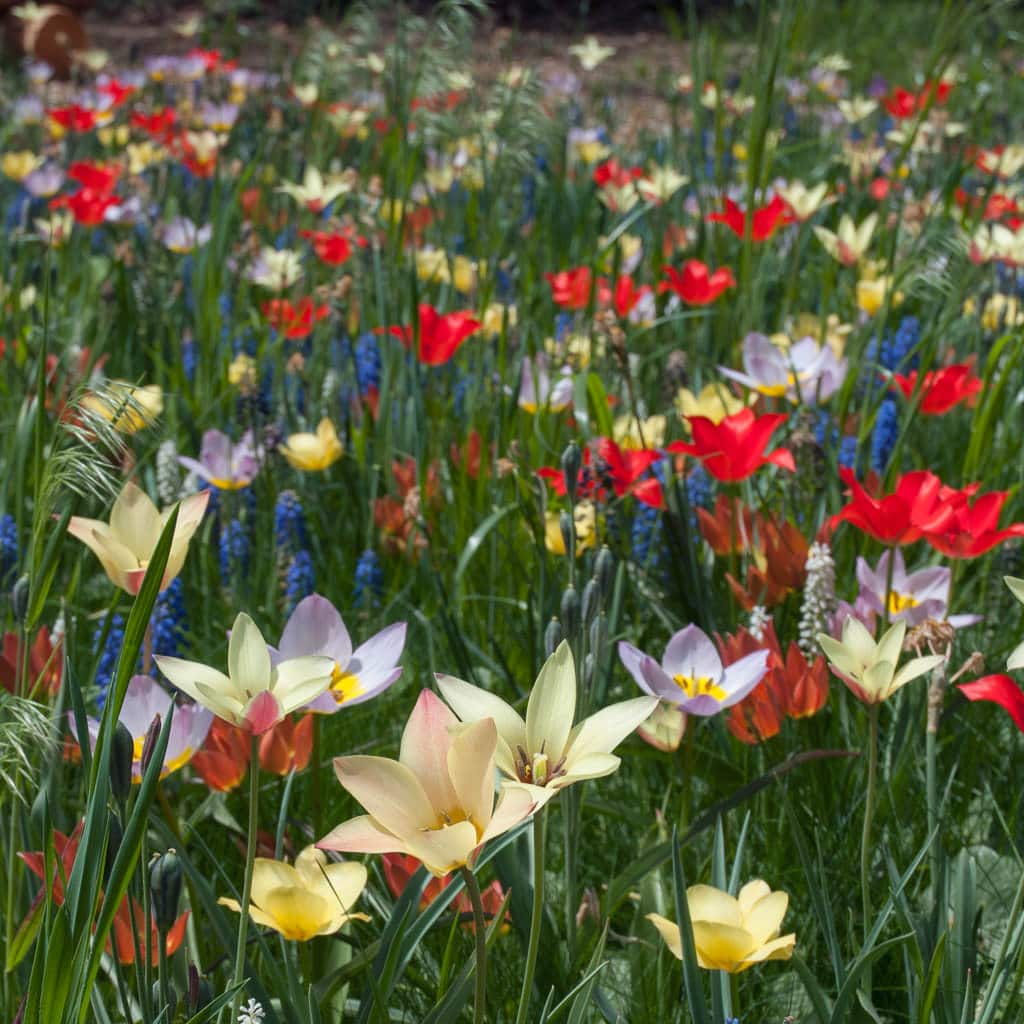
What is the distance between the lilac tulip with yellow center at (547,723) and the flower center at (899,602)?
0.72 metres

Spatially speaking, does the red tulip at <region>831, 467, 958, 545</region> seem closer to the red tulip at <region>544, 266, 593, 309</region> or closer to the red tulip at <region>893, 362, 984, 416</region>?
the red tulip at <region>893, 362, 984, 416</region>

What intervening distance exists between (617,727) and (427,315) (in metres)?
1.33

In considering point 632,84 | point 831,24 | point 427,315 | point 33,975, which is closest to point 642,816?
point 33,975

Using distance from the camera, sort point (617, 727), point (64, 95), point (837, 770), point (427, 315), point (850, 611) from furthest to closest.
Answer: point (64, 95) < point (427, 315) < point (837, 770) < point (850, 611) < point (617, 727)

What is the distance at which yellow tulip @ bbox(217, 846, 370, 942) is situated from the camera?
938 mm

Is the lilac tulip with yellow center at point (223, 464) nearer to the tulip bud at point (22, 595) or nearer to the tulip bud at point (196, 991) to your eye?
the tulip bud at point (22, 595)

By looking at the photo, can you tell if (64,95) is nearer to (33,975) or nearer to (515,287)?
(515,287)

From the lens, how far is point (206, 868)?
1318 mm

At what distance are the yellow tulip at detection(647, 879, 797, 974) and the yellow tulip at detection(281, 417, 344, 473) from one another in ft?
3.36

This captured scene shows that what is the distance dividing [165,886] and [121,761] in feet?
0.26

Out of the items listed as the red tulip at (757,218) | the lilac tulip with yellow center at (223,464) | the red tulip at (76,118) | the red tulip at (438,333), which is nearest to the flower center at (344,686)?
the lilac tulip with yellow center at (223,464)

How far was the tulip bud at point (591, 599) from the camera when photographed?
1015 millimetres

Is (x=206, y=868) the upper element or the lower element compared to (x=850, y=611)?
lower

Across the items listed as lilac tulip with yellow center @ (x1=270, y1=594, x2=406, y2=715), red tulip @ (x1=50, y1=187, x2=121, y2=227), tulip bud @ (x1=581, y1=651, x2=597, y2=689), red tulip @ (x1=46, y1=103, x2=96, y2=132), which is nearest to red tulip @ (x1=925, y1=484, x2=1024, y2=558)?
tulip bud @ (x1=581, y1=651, x2=597, y2=689)
